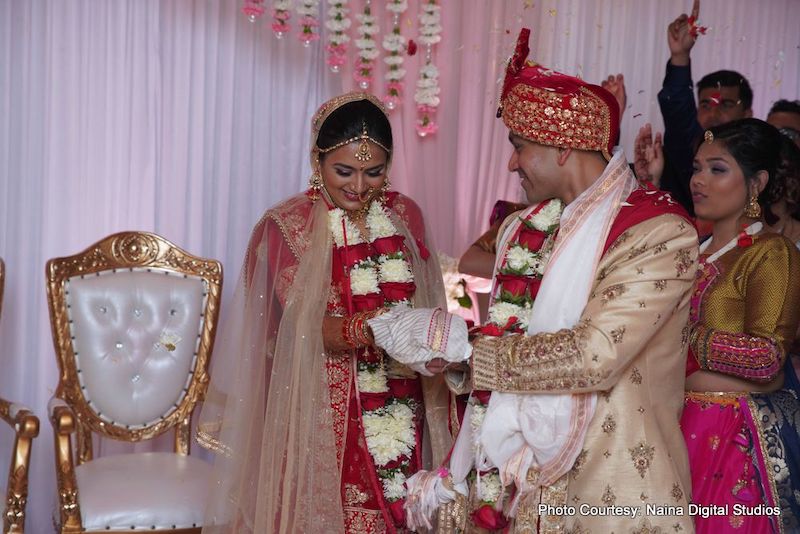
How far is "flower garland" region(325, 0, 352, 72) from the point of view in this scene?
452 cm

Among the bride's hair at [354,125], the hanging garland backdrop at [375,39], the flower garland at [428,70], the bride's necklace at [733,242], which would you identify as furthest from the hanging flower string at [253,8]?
the bride's necklace at [733,242]

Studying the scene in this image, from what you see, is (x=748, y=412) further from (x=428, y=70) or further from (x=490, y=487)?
(x=428, y=70)

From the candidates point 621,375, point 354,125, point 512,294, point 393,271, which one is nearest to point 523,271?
point 512,294

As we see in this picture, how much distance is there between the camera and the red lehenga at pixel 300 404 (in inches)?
118

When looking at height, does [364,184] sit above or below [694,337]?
above

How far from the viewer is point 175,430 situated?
4016 mm

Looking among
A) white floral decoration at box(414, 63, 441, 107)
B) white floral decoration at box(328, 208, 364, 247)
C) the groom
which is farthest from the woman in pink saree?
white floral decoration at box(414, 63, 441, 107)

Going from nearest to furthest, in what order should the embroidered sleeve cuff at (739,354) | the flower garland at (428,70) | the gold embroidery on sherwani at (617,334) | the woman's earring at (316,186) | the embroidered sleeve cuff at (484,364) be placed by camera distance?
the gold embroidery on sherwani at (617,334), the embroidered sleeve cuff at (484,364), the embroidered sleeve cuff at (739,354), the woman's earring at (316,186), the flower garland at (428,70)

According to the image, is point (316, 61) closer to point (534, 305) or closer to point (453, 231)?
point (453, 231)

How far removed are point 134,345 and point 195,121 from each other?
112 centimetres

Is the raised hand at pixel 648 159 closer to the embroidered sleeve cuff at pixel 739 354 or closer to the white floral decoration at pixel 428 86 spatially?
the white floral decoration at pixel 428 86

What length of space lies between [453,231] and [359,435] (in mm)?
2169

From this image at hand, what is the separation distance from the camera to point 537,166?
2.53 m

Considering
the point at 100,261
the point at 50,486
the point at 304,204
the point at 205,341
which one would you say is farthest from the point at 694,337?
the point at 50,486
